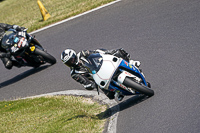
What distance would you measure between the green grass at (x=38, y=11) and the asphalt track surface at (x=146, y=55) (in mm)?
964

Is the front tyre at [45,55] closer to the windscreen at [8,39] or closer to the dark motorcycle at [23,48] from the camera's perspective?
the dark motorcycle at [23,48]

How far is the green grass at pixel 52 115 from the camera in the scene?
7225 mm

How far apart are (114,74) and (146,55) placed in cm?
302

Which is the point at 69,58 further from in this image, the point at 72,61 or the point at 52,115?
the point at 52,115

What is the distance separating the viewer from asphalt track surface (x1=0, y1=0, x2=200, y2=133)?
6.58 metres

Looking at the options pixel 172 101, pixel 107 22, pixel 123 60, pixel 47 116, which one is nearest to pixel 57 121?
pixel 47 116

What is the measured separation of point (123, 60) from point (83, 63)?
821 mm

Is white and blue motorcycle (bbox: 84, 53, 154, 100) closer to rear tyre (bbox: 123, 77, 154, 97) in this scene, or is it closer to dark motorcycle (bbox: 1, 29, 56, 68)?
rear tyre (bbox: 123, 77, 154, 97)

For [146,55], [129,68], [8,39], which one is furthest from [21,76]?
[129,68]

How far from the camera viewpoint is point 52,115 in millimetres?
8367

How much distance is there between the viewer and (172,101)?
6.88 meters

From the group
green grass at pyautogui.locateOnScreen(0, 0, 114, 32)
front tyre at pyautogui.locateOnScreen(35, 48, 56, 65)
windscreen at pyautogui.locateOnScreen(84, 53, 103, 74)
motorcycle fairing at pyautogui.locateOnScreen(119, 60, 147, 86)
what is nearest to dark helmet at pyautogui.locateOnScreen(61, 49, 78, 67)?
windscreen at pyautogui.locateOnScreen(84, 53, 103, 74)

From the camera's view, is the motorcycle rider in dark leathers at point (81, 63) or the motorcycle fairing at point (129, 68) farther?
the motorcycle rider in dark leathers at point (81, 63)

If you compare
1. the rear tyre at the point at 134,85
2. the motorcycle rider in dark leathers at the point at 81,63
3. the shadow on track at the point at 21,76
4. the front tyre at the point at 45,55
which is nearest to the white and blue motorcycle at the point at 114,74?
the rear tyre at the point at 134,85
